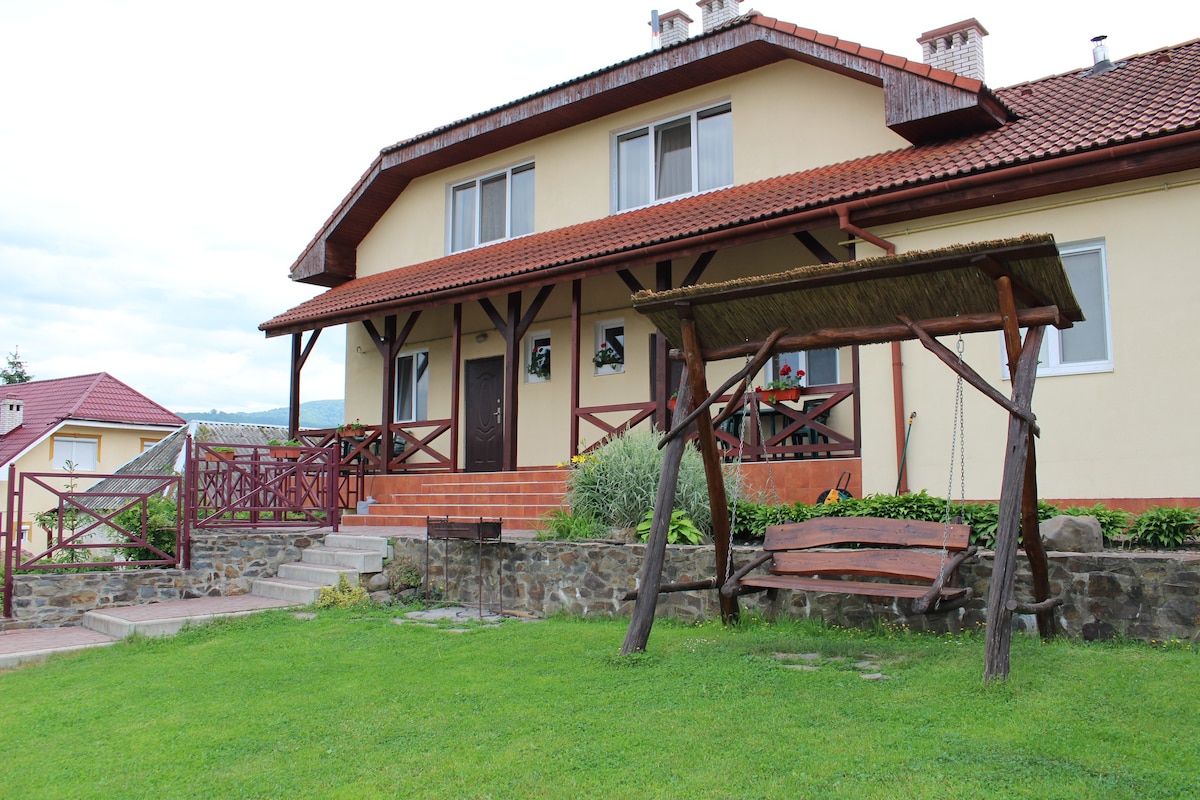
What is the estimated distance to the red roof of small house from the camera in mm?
29734

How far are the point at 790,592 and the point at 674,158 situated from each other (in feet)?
27.7

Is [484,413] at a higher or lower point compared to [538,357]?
lower

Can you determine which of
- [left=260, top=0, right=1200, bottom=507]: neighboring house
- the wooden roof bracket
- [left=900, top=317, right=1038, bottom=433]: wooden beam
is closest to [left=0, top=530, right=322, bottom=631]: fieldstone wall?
[left=260, top=0, right=1200, bottom=507]: neighboring house

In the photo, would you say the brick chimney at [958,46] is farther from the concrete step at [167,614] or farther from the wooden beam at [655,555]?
the concrete step at [167,614]

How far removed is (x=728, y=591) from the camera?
6.53m

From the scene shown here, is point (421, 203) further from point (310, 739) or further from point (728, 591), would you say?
point (310, 739)

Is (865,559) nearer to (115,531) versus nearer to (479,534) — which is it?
(479,534)

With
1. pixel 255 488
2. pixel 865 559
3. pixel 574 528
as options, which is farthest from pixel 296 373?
pixel 865 559

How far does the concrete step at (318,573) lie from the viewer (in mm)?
9758

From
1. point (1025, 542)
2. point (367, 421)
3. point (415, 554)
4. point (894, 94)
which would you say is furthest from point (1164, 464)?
point (367, 421)

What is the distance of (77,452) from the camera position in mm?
31156

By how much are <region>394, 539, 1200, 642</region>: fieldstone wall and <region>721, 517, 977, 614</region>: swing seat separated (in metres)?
0.32

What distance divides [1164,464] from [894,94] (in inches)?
206

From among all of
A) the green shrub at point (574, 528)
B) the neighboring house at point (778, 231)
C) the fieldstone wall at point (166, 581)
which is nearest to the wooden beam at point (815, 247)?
the neighboring house at point (778, 231)
